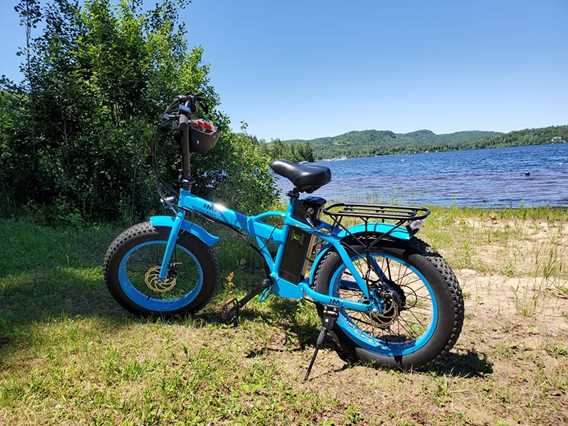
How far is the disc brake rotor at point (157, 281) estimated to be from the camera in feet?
10.9

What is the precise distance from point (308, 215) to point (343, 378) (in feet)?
4.02

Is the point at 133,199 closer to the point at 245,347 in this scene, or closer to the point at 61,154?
the point at 61,154

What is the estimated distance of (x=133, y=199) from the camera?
7.44 metres

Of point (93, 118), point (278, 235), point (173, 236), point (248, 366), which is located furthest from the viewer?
point (93, 118)

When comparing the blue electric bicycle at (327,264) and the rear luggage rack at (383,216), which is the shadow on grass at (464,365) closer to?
the blue electric bicycle at (327,264)

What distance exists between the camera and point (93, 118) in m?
7.40

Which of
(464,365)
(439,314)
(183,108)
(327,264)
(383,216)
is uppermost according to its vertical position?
(183,108)

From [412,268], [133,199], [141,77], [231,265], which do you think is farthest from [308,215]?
[141,77]

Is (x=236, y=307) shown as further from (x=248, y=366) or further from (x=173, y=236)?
(x=173, y=236)

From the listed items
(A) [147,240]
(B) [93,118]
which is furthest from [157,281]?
(B) [93,118]

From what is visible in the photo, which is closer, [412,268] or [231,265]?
[412,268]

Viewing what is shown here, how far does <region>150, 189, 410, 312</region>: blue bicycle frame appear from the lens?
9.14 ft

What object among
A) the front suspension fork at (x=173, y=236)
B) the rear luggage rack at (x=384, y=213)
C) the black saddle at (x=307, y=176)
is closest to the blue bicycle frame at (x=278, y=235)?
the front suspension fork at (x=173, y=236)

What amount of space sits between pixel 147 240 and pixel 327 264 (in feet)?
5.26
